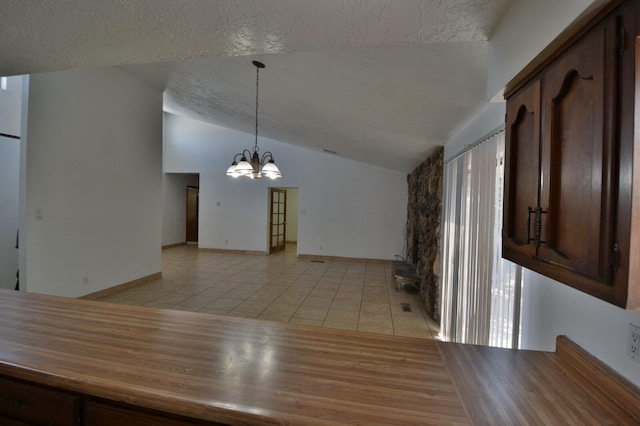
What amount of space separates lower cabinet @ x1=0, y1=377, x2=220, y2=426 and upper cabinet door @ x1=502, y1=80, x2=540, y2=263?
1179 mm

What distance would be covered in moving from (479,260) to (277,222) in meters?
7.28

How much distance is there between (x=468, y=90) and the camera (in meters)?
2.04

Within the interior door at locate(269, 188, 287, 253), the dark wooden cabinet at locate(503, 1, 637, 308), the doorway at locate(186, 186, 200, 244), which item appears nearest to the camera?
the dark wooden cabinet at locate(503, 1, 637, 308)

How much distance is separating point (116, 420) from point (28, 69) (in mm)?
2244

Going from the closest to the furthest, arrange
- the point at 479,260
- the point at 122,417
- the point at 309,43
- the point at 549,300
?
1. the point at 122,417
2. the point at 549,300
3. the point at 309,43
4. the point at 479,260

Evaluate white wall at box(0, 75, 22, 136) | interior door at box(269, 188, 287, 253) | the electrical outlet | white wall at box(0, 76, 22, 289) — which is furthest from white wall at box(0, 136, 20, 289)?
the electrical outlet

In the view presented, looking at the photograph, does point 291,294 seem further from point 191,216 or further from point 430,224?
point 191,216

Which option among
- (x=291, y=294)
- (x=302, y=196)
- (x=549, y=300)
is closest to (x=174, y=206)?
(x=302, y=196)

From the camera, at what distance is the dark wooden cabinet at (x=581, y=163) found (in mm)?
642

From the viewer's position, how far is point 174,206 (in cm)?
924

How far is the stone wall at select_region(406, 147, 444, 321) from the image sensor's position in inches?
151

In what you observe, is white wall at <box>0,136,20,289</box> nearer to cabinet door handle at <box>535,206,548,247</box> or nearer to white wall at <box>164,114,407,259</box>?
white wall at <box>164,114,407,259</box>

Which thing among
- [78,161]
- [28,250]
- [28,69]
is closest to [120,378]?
[28,69]

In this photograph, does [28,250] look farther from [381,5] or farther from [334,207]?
[334,207]
